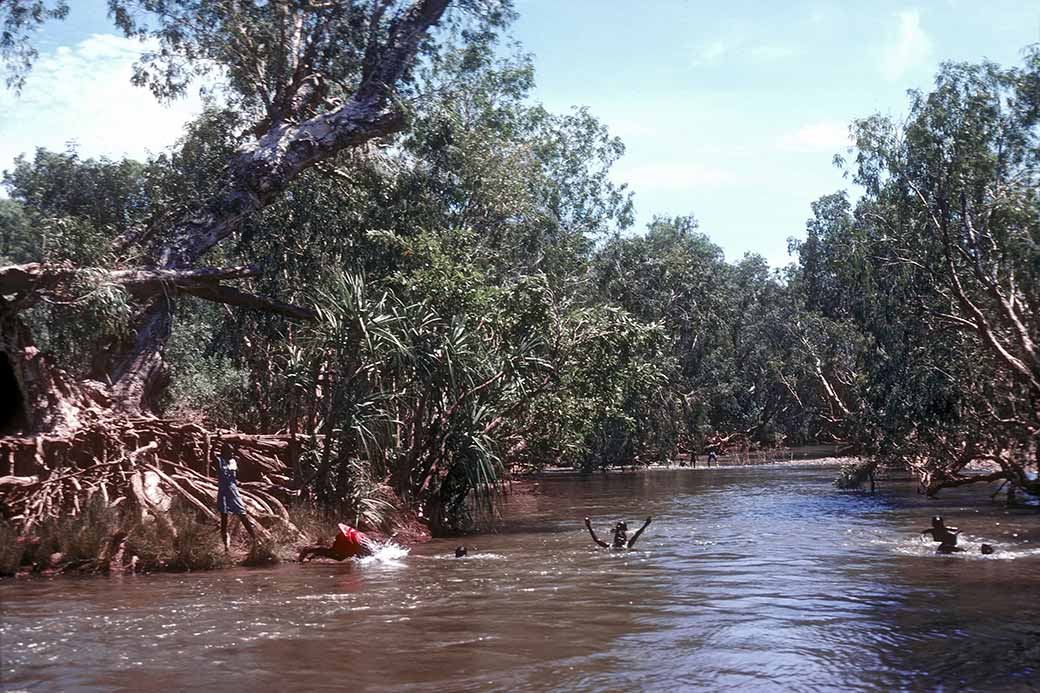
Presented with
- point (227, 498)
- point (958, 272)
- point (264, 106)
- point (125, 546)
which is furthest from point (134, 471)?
point (958, 272)

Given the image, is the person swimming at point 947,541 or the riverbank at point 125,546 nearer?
the riverbank at point 125,546

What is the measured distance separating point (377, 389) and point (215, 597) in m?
8.26

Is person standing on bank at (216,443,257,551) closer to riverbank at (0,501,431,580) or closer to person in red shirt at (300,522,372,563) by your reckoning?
riverbank at (0,501,431,580)

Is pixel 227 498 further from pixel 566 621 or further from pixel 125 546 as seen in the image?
pixel 566 621

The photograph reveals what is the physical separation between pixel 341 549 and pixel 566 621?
730 centimetres

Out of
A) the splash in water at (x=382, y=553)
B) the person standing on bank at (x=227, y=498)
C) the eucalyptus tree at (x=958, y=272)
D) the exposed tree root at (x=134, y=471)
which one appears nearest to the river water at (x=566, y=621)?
the splash in water at (x=382, y=553)

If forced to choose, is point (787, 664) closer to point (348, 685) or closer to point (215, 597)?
point (348, 685)

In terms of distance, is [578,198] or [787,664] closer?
[787,664]

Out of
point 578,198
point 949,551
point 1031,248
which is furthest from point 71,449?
point 578,198

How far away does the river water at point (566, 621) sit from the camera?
10.9 meters

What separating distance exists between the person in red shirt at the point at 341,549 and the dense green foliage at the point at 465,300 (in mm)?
1858

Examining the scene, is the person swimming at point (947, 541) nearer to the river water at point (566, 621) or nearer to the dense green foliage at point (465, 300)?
the river water at point (566, 621)

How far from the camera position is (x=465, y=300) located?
2372 cm

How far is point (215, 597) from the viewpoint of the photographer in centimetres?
1558
